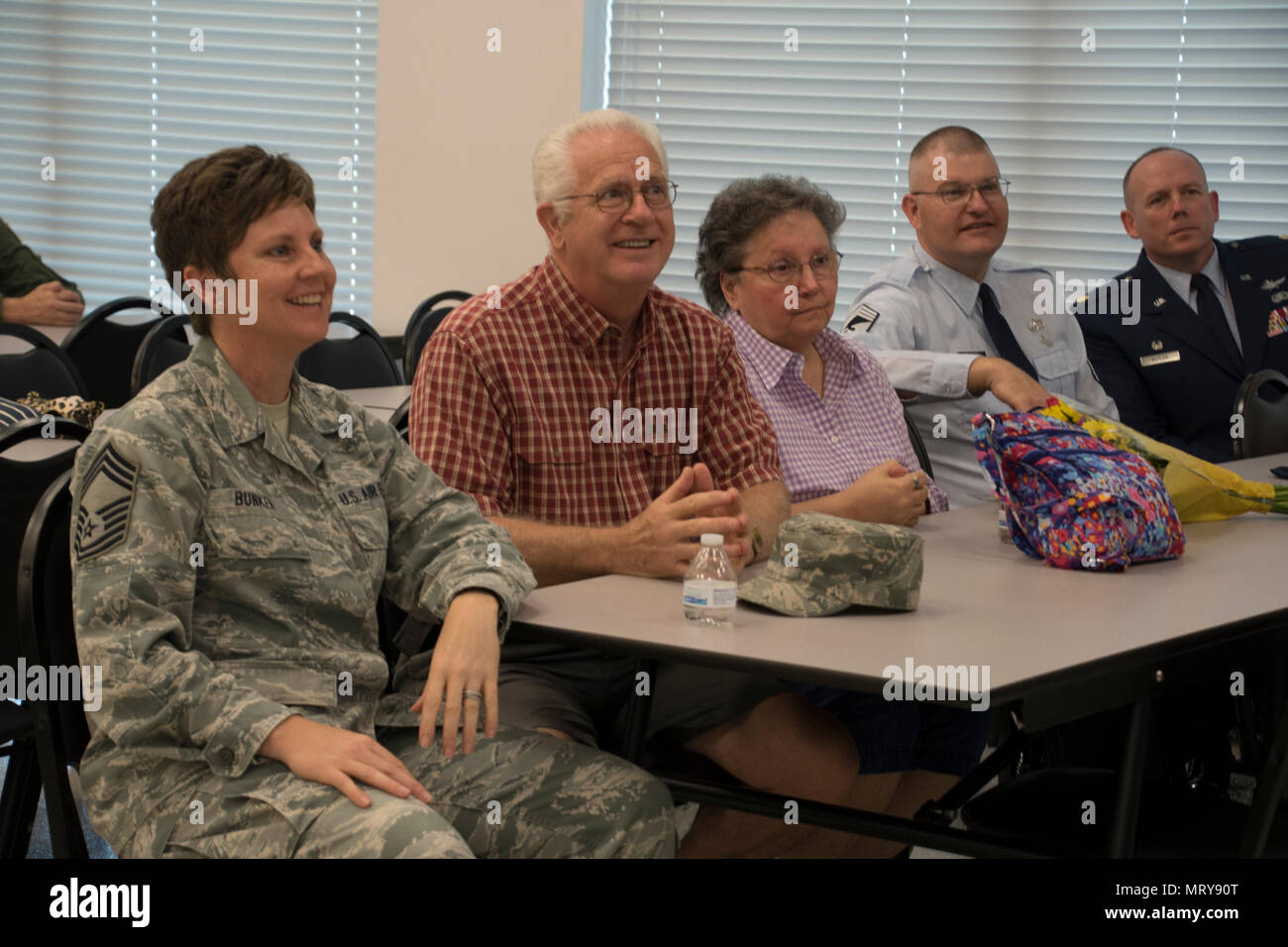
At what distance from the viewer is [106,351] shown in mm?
3873

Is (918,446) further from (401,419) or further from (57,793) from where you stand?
(57,793)

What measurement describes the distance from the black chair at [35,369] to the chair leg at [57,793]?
1565 mm

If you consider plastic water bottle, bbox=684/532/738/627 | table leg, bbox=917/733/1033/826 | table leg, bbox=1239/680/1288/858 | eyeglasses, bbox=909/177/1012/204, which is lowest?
table leg, bbox=917/733/1033/826

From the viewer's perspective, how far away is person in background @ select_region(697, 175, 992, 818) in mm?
2623

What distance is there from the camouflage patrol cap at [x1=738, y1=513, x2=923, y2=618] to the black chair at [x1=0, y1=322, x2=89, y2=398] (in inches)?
75.3

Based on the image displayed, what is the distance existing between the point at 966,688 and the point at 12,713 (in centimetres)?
135

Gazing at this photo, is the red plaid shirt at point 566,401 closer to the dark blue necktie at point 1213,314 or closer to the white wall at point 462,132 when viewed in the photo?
the dark blue necktie at point 1213,314

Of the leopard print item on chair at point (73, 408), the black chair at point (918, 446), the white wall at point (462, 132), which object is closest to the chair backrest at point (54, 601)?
the leopard print item on chair at point (73, 408)

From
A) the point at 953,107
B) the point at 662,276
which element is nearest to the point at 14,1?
the point at 662,276

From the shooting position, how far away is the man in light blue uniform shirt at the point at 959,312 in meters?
3.24

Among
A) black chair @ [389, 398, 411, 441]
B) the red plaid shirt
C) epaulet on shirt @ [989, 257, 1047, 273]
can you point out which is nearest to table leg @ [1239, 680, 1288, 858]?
the red plaid shirt

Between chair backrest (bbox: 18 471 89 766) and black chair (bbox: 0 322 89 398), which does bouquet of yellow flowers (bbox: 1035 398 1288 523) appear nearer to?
chair backrest (bbox: 18 471 89 766)
